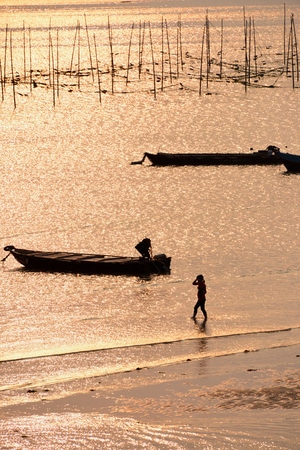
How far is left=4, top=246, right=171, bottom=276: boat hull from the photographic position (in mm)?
26609

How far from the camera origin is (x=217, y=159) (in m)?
45.9

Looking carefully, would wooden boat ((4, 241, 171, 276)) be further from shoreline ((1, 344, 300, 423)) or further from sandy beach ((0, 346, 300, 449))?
sandy beach ((0, 346, 300, 449))

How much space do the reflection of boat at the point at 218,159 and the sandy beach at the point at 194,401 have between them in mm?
27711

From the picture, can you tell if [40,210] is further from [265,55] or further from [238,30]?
[238,30]

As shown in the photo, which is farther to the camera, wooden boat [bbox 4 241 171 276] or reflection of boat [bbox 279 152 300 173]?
reflection of boat [bbox 279 152 300 173]

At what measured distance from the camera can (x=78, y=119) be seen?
60.8 m

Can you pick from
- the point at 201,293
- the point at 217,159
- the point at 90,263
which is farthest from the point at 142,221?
the point at 201,293

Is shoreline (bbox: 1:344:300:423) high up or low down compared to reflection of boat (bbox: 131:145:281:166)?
up

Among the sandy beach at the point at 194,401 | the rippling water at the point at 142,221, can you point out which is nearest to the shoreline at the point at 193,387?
the sandy beach at the point at 194,401

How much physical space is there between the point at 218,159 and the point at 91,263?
1969cm

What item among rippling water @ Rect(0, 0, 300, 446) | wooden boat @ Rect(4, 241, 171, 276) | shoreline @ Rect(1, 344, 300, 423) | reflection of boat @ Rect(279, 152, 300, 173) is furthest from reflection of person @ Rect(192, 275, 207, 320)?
reflection of boat @ Rect(279, 152, 300, 173)

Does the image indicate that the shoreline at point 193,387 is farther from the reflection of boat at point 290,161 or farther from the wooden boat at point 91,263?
the reflection of boat at point 290,161

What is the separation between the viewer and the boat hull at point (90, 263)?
2661 centimetres

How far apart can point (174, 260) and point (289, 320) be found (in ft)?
25.2
